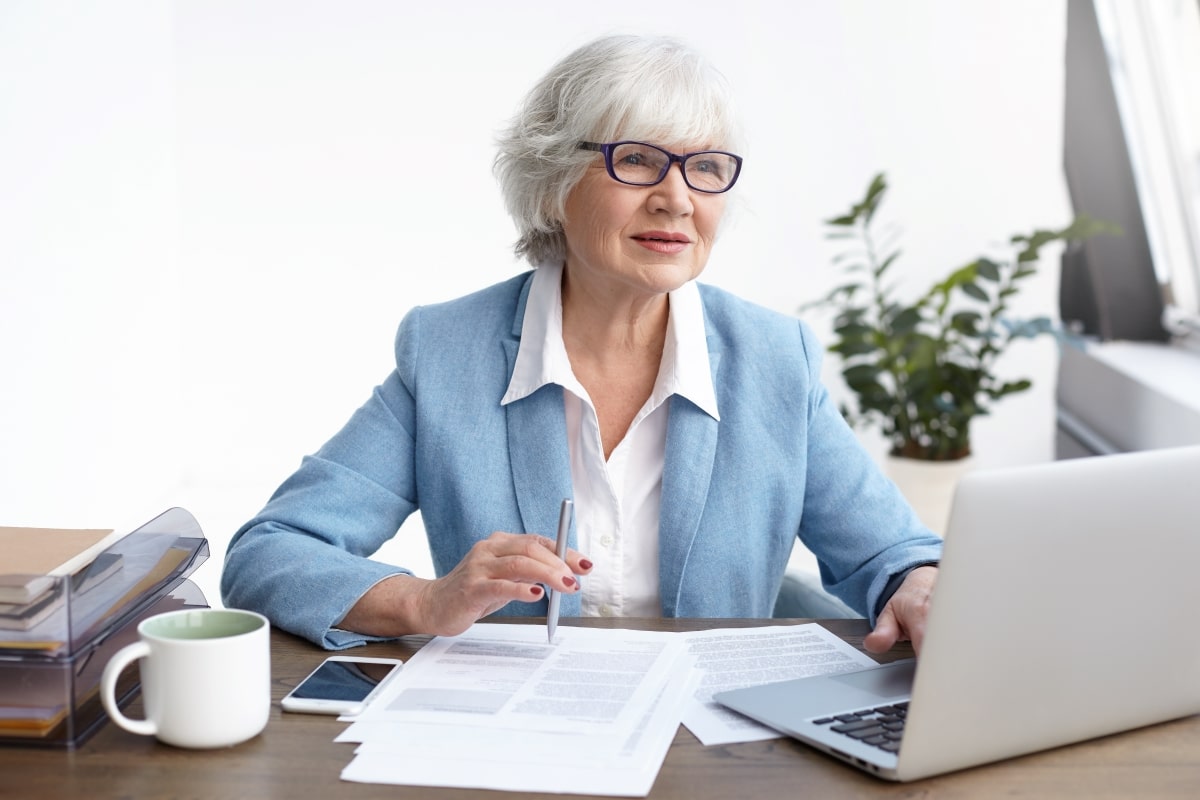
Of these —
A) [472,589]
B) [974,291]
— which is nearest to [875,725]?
[472,589]

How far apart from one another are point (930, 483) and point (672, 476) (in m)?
2.69

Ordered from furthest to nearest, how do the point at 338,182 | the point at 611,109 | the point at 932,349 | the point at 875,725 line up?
the point at 338,182, the point at 932,349, the point at 611,109, the point at 875,725

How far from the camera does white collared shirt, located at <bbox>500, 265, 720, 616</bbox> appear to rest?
63.1 inches

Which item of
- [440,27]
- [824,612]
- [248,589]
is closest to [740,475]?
[824,612]

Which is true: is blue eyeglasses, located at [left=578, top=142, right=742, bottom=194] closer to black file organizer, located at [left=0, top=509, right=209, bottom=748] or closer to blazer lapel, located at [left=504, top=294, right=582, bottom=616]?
blazer lapel, located at [left=504, top=294, right=582, bottom=616]

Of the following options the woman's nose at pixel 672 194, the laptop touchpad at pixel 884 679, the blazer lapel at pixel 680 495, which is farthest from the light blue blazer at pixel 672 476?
the laptop touchpad at pixel 884 679

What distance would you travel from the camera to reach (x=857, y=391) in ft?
13.5

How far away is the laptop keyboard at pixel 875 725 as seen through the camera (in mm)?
983

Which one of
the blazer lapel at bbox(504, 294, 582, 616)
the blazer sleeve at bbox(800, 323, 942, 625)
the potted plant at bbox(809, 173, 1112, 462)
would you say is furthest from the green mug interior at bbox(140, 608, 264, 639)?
the potted plant at bbox(809, 173, 1112, 462)

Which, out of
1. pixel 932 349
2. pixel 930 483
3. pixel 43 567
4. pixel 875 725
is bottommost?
pixel 930 483

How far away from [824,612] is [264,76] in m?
4.12

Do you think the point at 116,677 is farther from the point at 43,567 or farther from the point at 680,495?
the point at 680,495

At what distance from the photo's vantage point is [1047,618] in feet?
3.01

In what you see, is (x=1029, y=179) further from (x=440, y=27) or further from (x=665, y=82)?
(x=665, y=82)
